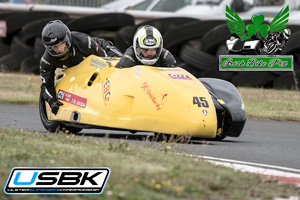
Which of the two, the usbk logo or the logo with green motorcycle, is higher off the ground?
the usbk logo

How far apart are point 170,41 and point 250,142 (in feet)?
25.6

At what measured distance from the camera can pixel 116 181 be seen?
18.9ft

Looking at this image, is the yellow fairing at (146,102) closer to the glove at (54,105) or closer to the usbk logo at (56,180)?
the glove at (54,105)

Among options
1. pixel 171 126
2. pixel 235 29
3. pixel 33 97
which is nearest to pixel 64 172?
pixel 171 126

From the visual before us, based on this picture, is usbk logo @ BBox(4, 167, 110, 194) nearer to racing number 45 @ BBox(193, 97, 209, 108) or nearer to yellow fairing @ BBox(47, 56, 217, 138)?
yellow fairing @ BBox(47, 56, 217, 138)

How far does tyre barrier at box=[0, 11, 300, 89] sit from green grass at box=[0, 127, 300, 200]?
9.46 metres

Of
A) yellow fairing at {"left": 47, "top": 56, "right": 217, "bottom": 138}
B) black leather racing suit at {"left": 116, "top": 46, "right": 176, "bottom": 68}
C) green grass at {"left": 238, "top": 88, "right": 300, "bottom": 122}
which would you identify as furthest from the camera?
green grass at {"left": 238, "top": 88, "right": 300, "bottom": 122}

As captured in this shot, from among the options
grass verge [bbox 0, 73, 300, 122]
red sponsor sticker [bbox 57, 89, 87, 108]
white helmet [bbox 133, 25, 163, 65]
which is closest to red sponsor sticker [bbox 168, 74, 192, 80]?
white helmet [bbox 133, 25, 163, 65]

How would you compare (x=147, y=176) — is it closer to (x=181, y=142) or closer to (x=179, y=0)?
(x=181, y=142)

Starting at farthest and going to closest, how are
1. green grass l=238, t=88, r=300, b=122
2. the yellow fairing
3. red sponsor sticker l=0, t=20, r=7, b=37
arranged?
red sponsor sticker l=0, t=20, r=7, b=37, green grass l=238, t=88, r=300, b=122, the yellow fairing

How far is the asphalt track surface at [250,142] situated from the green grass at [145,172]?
1.04 m

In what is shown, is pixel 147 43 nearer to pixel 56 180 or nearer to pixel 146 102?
pixel 146 102

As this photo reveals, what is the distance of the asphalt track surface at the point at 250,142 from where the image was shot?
827 centimetres

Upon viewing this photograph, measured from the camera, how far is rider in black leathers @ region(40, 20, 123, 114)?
10078 millimetres
